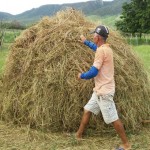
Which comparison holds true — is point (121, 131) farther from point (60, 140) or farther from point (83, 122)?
point (60, 140)

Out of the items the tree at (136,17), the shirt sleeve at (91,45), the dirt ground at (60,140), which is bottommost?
the tree at (136,17)

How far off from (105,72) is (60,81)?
3.35 feet

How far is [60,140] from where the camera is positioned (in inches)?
241

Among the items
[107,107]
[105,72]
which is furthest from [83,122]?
[105,72]

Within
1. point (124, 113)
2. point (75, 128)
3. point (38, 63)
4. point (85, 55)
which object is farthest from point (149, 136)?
point (38, 63)

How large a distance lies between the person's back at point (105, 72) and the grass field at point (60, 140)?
825 mm

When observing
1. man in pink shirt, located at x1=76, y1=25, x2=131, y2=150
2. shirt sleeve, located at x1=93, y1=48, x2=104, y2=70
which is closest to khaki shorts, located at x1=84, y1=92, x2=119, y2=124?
man in pink shirt, located at x1=76, y1=25, x2=131, y2=150

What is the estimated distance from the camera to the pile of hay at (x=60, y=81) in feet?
20.9

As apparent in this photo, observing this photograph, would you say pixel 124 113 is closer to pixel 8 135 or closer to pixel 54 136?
pixel 54 136

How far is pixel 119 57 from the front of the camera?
6.73 meters

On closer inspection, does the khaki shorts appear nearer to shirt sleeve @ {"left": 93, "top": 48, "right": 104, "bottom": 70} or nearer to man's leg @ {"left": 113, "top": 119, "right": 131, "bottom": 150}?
man's leg @ {"left": 113, "top": 119, "right": 131, "bottom": 150}

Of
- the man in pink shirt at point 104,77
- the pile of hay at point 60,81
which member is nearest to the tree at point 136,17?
the pile of hay at point 60,81

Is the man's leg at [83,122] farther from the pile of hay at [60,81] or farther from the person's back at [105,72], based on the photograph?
the person's back at [105,72]

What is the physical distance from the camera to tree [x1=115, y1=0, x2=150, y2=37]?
40.8 m
